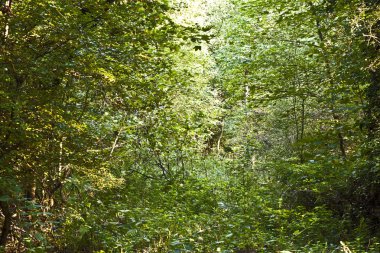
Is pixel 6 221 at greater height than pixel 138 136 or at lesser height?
lesser

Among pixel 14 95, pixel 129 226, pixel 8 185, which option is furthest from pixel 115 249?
pixel 14 95

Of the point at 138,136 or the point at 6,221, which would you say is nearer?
the point at 6,221

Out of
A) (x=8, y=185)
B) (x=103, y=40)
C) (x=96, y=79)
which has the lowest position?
(x=8, y=185)

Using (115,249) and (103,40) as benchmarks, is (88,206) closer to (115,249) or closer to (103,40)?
(115,249)

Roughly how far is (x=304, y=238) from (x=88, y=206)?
387 centimetres

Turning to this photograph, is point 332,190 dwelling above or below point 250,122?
below

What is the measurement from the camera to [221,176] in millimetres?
11523

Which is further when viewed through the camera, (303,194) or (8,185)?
(303,194)

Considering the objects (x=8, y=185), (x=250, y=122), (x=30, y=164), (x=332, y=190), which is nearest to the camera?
(x=8, y=185)

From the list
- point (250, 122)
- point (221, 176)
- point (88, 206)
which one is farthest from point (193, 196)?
point (250, 122)

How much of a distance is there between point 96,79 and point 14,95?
124 cm

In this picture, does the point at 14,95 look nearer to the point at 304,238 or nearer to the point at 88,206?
the point at 88,206

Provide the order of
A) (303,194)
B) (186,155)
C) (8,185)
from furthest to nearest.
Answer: (186,155) → (303,194) → (8,185)

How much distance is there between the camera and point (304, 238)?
21.5 feet
